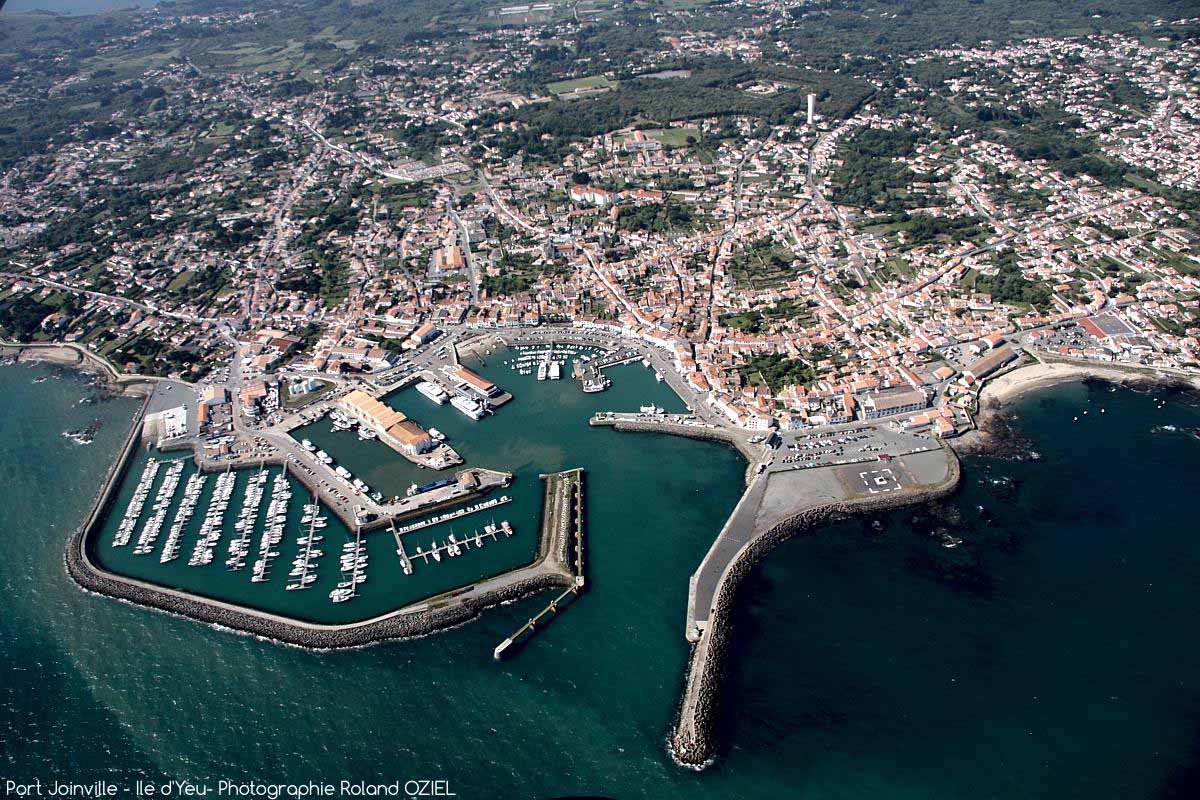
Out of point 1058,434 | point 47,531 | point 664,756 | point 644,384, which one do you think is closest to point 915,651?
point 664,756

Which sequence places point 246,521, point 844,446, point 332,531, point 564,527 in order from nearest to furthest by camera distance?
point 564,527
point 332,531
point 246,521
point 844,446

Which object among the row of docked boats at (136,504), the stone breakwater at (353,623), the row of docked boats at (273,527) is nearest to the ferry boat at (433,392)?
the row of docked boats at (273,527)

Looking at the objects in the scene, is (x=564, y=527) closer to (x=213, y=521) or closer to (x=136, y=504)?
(x=213, y=521)

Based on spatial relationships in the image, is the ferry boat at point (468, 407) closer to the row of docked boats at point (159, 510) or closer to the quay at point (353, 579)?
the quay at point (353, 579)

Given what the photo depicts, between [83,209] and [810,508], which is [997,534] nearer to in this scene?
[810,508]

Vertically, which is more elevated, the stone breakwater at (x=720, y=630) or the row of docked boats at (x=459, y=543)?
the row of docked boats at (x=459, y=543)

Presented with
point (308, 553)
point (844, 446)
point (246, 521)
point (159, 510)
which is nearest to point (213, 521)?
point (246, 521)
